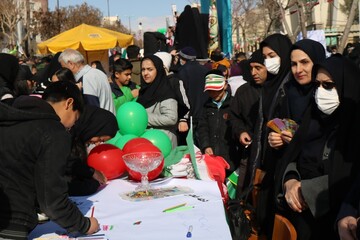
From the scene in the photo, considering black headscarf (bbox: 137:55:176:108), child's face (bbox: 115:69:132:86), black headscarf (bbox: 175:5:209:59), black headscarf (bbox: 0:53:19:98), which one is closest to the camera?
black headscarf (bbox: 0:53:19:98)

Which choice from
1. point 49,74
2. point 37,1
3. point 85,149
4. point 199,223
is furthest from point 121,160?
point 37,1

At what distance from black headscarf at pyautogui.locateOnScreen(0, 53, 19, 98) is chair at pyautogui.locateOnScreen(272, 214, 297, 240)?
2973mm

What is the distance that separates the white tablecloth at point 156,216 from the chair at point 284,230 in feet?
1.07

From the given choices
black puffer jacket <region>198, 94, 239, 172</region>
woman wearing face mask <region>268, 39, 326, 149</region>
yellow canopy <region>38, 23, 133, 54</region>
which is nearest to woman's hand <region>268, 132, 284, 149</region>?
woman wearing face mask <region>268, 39, 326, 149</region>

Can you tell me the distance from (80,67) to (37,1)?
63.9 meters

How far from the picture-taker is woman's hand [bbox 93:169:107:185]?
11.7ft

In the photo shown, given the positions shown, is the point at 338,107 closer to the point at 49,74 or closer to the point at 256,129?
the point at 256,129

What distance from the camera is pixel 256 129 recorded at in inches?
183

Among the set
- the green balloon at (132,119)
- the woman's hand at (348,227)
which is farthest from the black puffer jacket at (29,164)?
the green balloon at (132,119)

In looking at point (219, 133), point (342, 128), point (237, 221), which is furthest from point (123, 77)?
point (342, 128)

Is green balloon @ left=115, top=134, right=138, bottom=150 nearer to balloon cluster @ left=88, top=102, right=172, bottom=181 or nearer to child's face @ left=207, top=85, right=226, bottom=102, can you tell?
balloon cluster @ left=88, top=102, right=172, bottom=181

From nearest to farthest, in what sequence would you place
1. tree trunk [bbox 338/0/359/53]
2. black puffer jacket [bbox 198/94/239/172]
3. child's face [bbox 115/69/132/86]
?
black puffer jacket [bbox 198/94/239/172]
child's face [bbox 115/69/132/86]
tree trunk [bbox 338/0/359/53]

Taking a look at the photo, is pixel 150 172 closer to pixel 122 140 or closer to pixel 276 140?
pixel 122 140

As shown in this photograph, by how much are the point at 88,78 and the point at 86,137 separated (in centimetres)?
239
